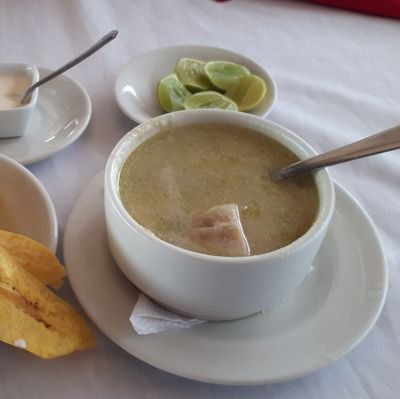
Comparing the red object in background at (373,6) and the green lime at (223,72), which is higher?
the green lime at (223,72)

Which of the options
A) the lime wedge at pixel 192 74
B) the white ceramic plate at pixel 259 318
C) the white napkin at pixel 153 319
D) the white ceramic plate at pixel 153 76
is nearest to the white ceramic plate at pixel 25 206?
the white ceramic plate at pixel 259 318

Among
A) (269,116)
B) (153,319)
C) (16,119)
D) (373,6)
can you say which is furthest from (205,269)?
(373,6)

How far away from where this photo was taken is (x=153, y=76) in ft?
3.54

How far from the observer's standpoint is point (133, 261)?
592 millimetres

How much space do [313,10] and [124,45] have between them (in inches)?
19.9

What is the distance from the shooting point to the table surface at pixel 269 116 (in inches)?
22.7

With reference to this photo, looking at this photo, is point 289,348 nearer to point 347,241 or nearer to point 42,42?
point 347,241

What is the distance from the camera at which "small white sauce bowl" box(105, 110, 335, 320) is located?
544 mm

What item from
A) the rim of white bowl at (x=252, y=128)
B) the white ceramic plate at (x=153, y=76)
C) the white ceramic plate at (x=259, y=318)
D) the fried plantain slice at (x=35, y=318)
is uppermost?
the rim of white bowl at (x=252, y=128)

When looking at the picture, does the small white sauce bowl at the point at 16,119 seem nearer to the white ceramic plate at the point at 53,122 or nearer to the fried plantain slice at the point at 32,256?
the white ceramic plate at the point at 53,122

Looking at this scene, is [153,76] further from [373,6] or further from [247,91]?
[373,6]

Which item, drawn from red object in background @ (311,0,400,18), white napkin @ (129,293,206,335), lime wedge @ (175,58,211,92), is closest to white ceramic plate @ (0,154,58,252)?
white napkin @ (129,293,206,335)

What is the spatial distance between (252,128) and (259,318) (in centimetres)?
25

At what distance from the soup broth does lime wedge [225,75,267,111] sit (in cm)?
26
